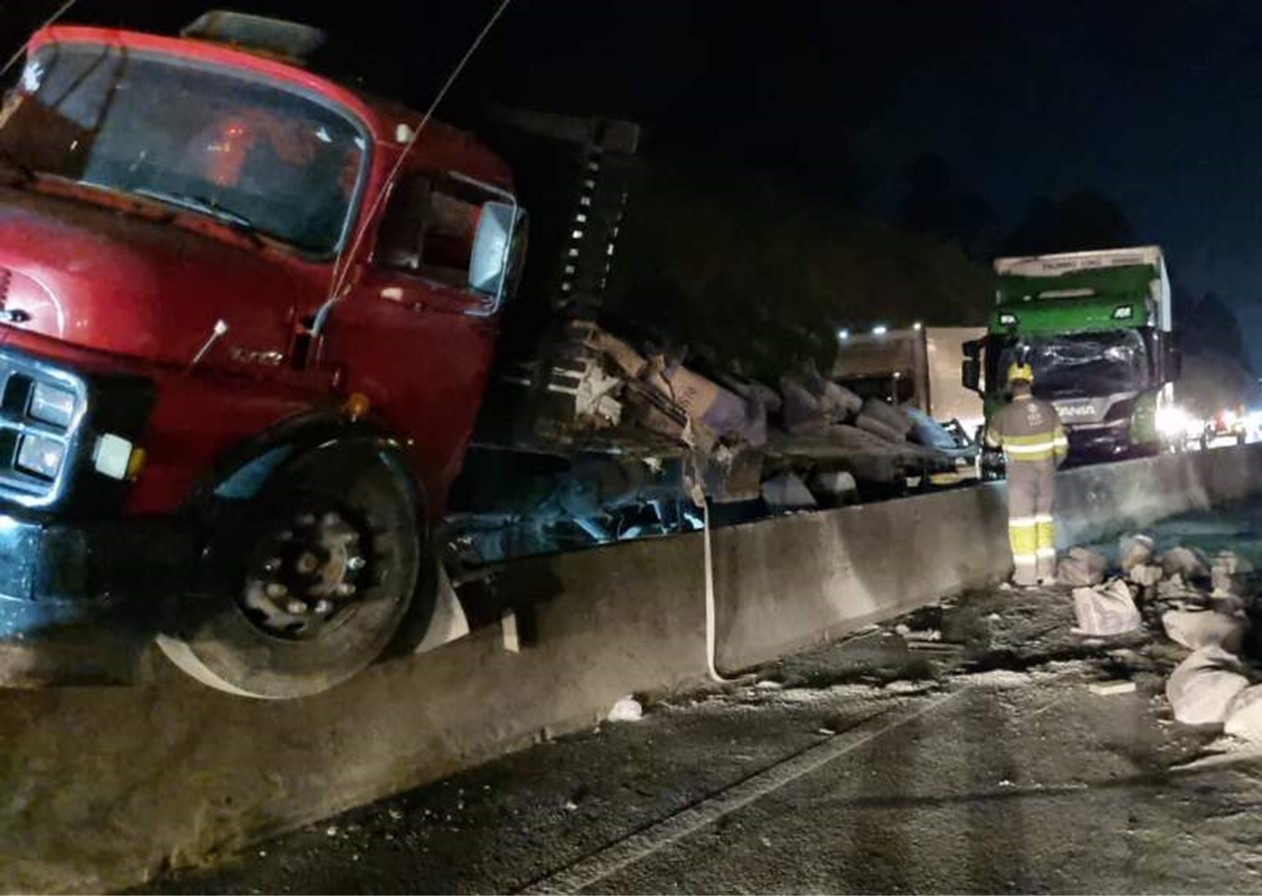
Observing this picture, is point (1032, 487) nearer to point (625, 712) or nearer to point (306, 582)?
point (625, 712)

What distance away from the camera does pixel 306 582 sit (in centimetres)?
404

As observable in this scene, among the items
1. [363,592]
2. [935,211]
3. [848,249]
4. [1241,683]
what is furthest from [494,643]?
[935,211]

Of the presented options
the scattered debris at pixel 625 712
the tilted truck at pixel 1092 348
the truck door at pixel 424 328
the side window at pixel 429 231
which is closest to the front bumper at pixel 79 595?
the truck door at pixel 424 328

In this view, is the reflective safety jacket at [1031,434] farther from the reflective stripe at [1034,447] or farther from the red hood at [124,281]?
the red hood at [124,281]

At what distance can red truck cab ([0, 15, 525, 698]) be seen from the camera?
3381 millimetres

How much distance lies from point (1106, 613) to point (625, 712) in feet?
10.9

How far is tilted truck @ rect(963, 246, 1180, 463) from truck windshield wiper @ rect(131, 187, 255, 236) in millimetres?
13540

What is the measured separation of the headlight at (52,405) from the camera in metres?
3.33

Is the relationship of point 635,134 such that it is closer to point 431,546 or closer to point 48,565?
point 431,546

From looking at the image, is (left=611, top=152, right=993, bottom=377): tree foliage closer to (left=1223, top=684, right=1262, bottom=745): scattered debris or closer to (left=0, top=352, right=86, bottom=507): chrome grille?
(left=1223, top=684, right=1262, bottom=745): scattered debris

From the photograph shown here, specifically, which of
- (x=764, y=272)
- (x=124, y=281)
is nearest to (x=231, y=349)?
(x=124, y=281)

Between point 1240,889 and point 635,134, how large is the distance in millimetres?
4978

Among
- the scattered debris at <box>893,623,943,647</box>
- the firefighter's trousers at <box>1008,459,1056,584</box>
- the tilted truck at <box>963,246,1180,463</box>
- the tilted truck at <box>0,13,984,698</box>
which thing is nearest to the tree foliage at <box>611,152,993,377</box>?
the tilted truck at <box>963,246,1180,463</box>

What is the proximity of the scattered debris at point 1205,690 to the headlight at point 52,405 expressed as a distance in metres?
4.80
